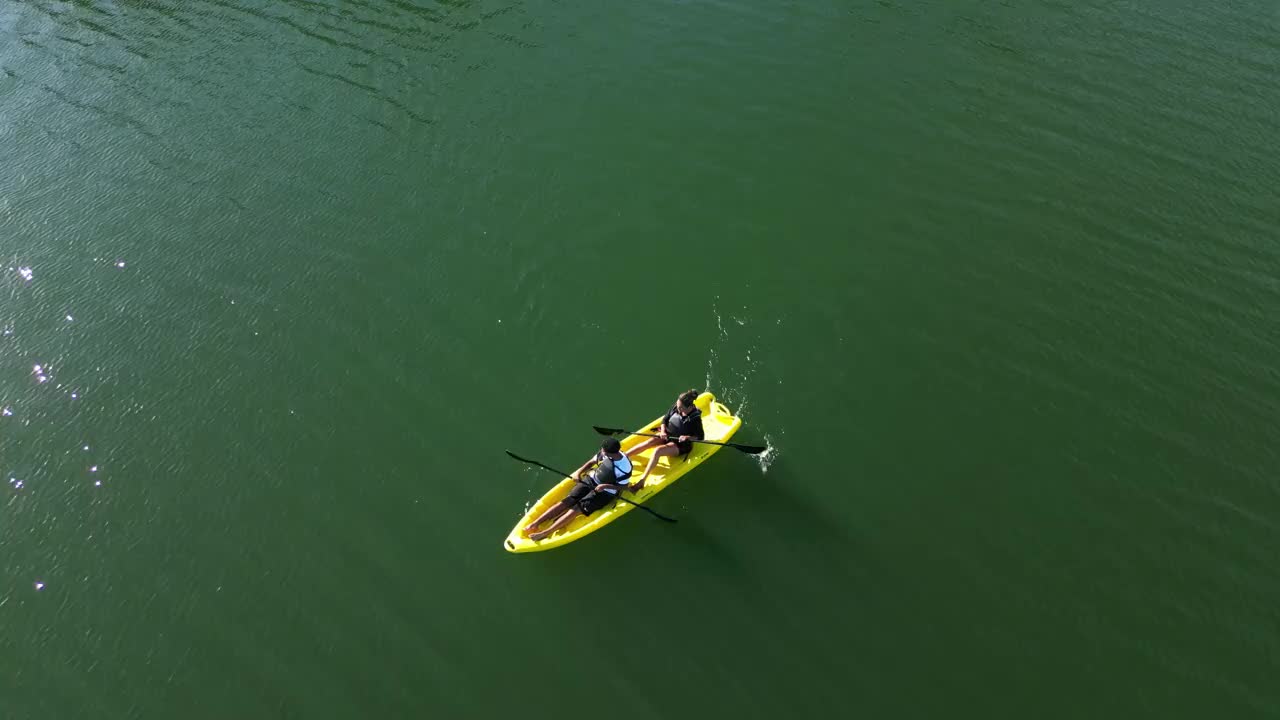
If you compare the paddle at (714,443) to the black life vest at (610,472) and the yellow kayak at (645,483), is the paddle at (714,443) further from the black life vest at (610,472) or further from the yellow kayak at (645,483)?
the black life vest at (610,472)

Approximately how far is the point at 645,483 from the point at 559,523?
1.61m

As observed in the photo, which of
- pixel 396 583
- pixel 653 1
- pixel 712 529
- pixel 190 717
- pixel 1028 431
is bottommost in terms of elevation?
pixel 190 717

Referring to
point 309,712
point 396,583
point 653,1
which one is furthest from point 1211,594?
point 653,1

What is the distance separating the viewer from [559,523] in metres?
13.2

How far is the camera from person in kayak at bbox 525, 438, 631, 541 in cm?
1322

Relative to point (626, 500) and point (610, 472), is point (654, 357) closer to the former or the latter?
point (610, 472)

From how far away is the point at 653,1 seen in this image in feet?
79.1

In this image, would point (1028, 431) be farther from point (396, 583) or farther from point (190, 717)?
point (190, 717)

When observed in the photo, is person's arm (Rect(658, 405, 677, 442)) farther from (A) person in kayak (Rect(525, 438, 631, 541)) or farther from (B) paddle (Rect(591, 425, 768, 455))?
(A) person in kayak (Rect(525, 438, 631, 541))

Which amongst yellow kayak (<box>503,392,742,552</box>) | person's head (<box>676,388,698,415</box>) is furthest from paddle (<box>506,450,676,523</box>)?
person's head (<box>676,388,698,415</box>)

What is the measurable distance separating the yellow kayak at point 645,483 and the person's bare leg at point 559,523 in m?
0.07

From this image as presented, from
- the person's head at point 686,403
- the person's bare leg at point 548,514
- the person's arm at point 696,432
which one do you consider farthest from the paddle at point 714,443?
the person's bare leg at point 548,514

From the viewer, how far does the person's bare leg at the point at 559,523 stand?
42.7ft

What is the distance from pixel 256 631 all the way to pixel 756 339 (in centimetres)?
1013
